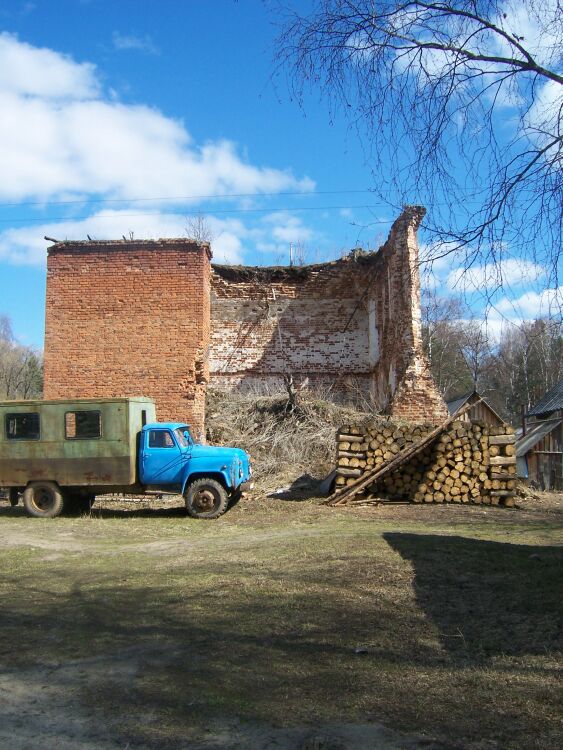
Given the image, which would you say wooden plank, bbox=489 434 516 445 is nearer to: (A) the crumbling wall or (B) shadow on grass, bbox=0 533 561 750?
(B) shadow on grass, bbox=0 533 561 750

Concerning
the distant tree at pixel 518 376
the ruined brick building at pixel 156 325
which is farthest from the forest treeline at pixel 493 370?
the ruined brick building at pixel 156 325

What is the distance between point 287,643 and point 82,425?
902cm

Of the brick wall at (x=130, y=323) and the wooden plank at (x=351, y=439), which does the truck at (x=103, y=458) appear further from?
the brick wall at (x=130, y=323)

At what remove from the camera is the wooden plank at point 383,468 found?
43.4 feet

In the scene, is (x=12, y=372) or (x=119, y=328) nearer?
(x=119, y=328)

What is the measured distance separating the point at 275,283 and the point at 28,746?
18345 millimetres

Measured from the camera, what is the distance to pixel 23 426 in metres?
13.1

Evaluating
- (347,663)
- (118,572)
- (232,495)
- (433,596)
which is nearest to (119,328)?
(232,495)

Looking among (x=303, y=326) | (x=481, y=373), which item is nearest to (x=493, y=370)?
(x=481, y=373)

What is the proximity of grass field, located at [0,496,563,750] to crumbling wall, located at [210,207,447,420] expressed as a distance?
36.4 ft

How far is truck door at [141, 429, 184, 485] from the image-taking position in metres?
12.6

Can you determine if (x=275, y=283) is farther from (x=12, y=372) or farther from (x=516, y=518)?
(x=12, y=372)

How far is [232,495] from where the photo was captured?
13305mm

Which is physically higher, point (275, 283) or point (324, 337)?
point (275, 283)
